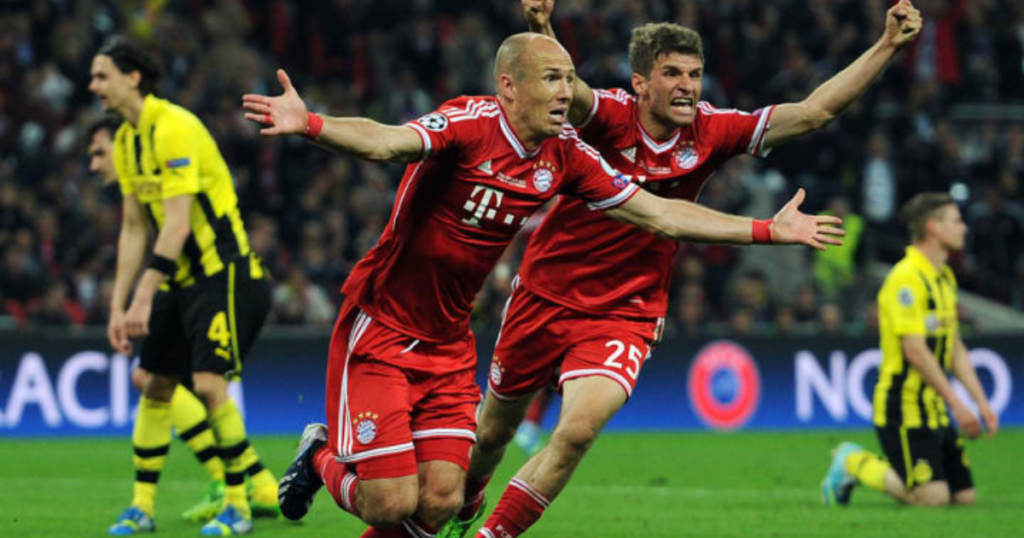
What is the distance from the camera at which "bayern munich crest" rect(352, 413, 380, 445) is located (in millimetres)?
6688

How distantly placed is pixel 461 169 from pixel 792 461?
306 inches

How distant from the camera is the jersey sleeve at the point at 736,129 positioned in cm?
784

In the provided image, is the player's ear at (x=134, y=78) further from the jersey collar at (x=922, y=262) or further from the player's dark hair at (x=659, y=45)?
the jersey collar at (x=922, y=262)

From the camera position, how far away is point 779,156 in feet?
69.6

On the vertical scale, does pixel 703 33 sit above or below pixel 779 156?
above

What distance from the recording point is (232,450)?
889 centimetres

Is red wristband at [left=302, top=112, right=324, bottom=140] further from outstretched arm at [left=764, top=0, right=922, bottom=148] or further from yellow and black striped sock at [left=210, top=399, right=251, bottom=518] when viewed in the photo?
yellow and black striped sock at [left=210, top=399, right=251, bottom=518]

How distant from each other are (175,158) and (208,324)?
3.10 feet

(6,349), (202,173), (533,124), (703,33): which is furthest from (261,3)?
(533,124)

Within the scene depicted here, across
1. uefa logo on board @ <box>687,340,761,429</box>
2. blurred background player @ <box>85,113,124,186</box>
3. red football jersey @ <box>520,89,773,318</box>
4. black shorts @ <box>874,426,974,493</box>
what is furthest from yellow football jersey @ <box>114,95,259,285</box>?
uefa logo on board @ <box>687,340,761,429</box>

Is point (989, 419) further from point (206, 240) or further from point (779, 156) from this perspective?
point (779, 156)

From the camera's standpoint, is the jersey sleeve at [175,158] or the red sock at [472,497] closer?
the red sock at [472,497]

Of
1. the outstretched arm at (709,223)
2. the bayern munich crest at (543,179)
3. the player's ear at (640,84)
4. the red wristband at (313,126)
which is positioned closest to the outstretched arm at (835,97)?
the player's ear at (640,84)

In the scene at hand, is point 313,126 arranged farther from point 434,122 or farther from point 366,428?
point 366,428
